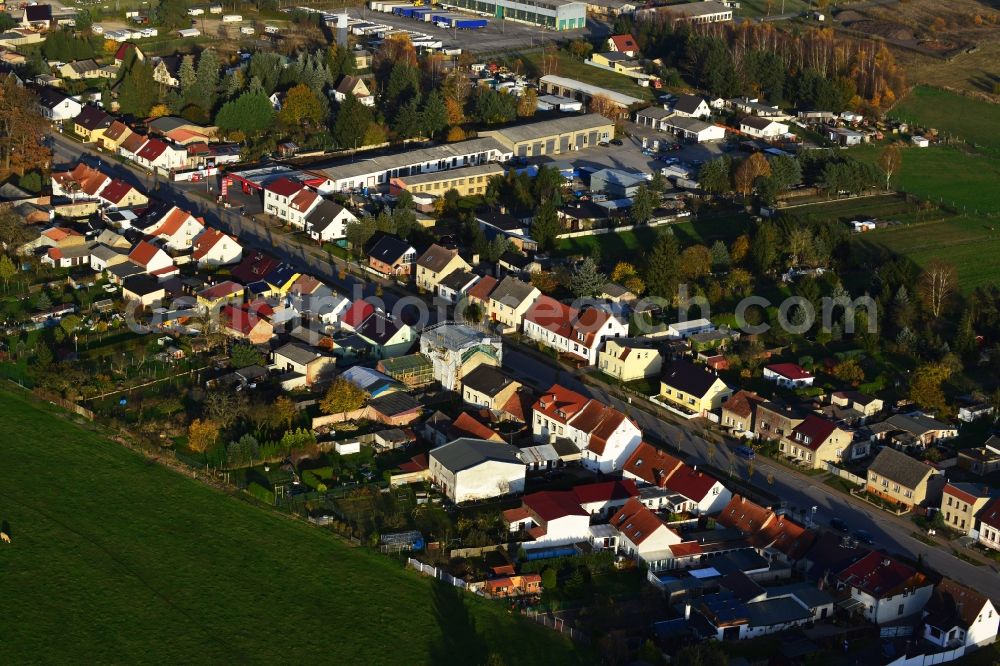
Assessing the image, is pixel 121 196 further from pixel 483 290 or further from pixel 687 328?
pixel 687 328

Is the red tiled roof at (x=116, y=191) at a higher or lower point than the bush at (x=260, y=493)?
higher

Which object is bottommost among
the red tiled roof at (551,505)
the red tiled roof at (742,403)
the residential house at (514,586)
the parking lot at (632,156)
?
the residential house at (514,586)

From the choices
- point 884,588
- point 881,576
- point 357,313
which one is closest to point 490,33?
point 357,313

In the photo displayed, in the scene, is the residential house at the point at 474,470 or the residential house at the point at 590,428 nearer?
the residential house at the point at 474,470

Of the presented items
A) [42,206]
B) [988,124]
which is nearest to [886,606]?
[42,206]

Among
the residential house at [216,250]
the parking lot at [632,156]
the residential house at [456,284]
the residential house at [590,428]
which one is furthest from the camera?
the parking lot at [632,156]

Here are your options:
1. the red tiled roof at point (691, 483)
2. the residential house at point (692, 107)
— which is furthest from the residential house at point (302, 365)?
the residential house at point (692, 107)

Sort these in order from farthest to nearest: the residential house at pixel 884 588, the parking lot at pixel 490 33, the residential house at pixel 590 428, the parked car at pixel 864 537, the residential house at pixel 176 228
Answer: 1. the parking lot at pixel 490 33
2. the residential house at pixel 176 228
3. the residential house at pixel 590 428
4. the parked car at pixel 864 537
5. the residential house at pixel 884 588

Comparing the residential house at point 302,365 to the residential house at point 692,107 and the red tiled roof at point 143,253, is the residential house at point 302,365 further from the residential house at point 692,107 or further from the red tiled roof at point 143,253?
the residential house at point 692,107
